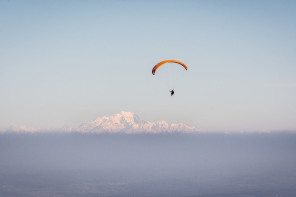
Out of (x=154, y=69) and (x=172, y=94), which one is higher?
(x=154, y=69)

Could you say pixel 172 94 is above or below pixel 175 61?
below
